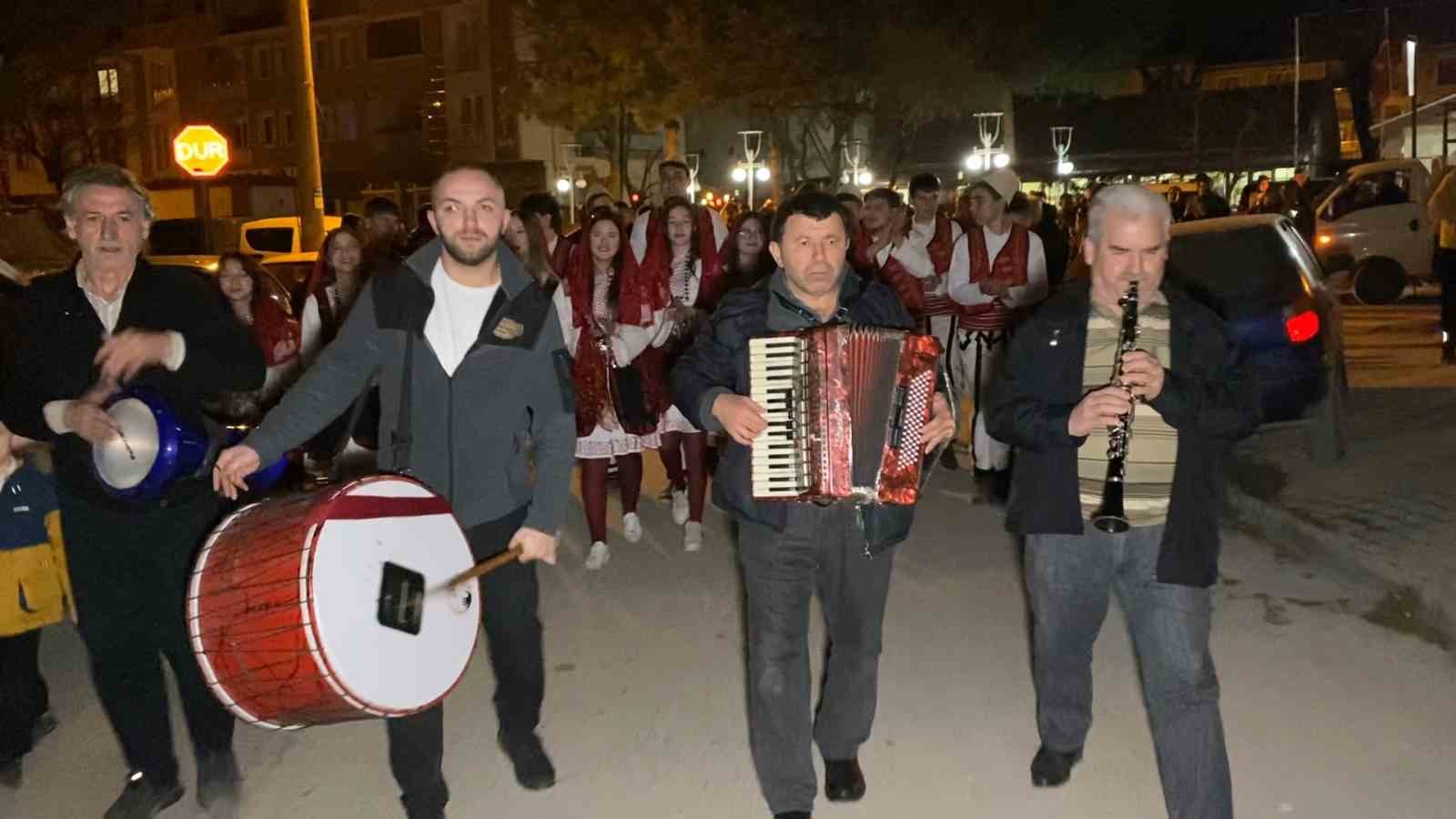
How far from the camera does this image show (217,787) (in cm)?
454

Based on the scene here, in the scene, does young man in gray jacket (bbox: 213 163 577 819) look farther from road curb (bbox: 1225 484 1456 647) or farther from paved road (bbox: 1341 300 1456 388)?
paved road (bbox: 1341 300 1456 388)

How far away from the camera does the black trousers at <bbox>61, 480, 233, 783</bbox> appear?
4.18m

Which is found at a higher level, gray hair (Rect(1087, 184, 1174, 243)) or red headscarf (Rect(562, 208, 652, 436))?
gray hair (Rect(1087, 184, 1174, 243))

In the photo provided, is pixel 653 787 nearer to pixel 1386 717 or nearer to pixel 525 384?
pixel 525 384

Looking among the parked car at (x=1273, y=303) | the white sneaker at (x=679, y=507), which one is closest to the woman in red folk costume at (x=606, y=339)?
the white sneaker at (x=679, y=507)

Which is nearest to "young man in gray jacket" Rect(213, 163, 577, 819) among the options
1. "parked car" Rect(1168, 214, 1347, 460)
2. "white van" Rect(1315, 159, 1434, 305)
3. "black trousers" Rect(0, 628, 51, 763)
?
"black trousers" Rect(0, 628, 51, 763)

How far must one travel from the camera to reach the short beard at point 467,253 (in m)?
4.04

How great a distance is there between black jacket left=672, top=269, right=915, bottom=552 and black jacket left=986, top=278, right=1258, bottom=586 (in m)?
0.39

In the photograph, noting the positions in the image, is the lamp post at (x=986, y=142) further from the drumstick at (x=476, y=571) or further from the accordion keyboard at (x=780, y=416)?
the drumstick at (x=476, y=571)

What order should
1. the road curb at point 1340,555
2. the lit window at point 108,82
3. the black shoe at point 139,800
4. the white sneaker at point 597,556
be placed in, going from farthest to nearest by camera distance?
the lit window at point 108,82 < the white sneaker at point 597,556 < the road curb at point 1340,555 < the black shoe at point 139,800

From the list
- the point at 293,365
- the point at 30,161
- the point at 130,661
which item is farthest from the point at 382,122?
the point at 130,661

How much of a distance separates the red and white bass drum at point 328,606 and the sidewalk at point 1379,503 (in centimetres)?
451

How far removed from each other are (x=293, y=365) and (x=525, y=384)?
3.61 metres

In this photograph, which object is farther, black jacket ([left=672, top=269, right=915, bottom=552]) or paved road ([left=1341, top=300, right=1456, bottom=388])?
paved road ([left=1341, top=300, right=1456, bottom=388])
